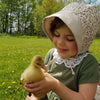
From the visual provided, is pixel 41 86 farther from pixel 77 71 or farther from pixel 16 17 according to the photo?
pixel 16 17

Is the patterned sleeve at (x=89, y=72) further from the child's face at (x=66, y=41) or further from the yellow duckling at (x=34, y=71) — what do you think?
the yellow duckling at (x=34, y=71)

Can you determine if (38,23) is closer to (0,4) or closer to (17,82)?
(0,4)

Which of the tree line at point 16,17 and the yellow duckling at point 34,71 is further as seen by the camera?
the tree line at point 16,17

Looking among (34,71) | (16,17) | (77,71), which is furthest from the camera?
(16,17)

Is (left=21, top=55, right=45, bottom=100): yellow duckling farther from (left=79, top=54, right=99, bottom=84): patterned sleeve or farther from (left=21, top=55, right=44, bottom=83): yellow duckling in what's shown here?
(left=79, top=54, right=99, bottom=84): patterned sleeve

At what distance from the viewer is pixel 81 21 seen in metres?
1.26

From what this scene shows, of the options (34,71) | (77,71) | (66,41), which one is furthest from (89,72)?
(34,71)

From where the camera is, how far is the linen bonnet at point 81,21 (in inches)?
49.6

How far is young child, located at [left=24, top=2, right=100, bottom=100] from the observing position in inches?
49.0

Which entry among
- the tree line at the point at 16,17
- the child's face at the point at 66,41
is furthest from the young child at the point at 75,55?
the tree line at the point at 16,17

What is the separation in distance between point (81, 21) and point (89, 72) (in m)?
0.45

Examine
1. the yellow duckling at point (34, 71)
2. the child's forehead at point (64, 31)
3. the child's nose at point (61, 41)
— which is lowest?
the yellow duckling at point (34, 71)

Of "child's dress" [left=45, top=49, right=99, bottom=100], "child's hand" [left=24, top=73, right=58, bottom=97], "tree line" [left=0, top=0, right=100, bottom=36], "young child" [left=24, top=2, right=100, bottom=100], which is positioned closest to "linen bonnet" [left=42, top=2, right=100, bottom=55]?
"young child" [left=24, top=2, right=100, bottom=100]

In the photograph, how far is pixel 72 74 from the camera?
141 cm
